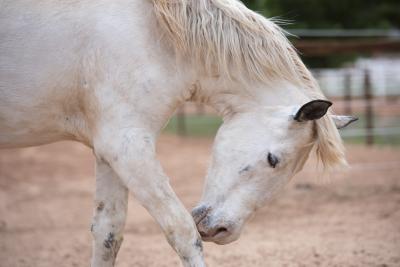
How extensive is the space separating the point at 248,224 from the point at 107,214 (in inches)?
103

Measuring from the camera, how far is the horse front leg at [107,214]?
126 inches

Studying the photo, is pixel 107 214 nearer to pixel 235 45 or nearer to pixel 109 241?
pixel 109 241

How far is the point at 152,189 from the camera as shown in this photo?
113 inches

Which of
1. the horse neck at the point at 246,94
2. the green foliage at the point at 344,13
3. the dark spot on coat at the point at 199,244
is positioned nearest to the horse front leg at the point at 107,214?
the dark spot on coat at the point at 199,244

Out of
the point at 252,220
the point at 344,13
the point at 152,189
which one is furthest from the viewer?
the point at 344,13

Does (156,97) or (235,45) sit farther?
(235,45)

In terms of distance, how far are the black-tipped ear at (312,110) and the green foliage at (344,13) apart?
1518 cm

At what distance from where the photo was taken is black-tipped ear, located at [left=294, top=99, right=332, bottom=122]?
9.74 feet

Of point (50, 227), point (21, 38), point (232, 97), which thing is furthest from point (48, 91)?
point (50, 227)

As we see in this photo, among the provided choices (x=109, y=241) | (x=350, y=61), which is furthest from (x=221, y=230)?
(x=350, y=61)

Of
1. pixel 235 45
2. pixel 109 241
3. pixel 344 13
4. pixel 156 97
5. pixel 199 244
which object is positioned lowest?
pixel 344 13

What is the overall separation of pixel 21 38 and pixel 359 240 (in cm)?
296

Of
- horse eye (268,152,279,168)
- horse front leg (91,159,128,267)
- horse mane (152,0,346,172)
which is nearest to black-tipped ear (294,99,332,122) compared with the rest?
horse mane (152,0,346,172)

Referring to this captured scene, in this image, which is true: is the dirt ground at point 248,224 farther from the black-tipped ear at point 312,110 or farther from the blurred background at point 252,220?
the black-tipped ear at point 312,110
